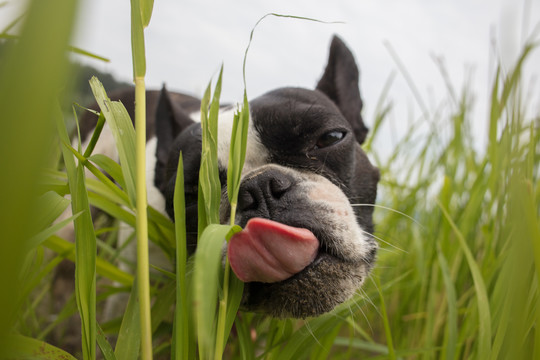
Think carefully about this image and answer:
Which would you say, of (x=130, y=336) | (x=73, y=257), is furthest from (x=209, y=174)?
(x=73, y=257)

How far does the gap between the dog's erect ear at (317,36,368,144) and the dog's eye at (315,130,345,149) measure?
1.50ft

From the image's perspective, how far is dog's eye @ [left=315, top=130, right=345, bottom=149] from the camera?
1241 mm

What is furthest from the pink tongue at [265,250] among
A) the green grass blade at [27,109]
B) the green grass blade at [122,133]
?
the green grass blade at [27,109]

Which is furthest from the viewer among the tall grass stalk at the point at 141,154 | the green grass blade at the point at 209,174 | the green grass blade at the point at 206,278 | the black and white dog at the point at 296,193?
the black and white dog at the point at 296,193

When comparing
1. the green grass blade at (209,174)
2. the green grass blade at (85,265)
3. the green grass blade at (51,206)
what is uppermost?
the green grass blade at (209,174)

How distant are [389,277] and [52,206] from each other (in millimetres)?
1583

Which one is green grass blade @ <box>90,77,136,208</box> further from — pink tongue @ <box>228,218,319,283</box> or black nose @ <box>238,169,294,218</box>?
black nose @ <box>238,169,294,218</box>

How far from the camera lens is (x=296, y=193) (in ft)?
3.31

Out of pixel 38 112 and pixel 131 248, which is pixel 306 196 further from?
pixel 131 248

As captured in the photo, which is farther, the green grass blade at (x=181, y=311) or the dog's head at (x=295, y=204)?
the dog's head at (x=295, y=204)

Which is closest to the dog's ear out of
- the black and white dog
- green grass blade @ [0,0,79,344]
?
the black and white dog

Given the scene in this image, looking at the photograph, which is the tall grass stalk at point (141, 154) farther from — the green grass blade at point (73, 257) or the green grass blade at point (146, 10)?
the green grass blade at point (73, 257)

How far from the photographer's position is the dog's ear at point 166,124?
162cm

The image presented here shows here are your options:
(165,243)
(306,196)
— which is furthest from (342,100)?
(165,243)
